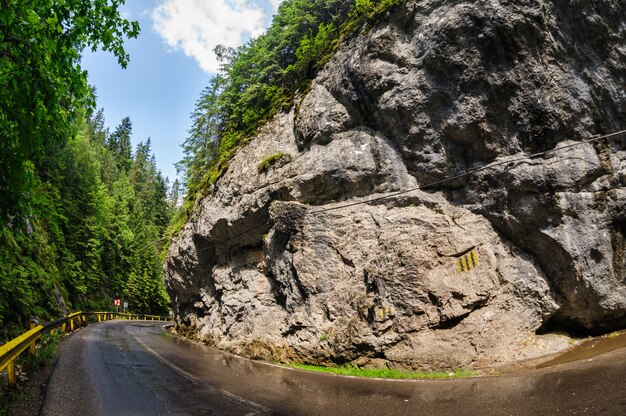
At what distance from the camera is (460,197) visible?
11.9m

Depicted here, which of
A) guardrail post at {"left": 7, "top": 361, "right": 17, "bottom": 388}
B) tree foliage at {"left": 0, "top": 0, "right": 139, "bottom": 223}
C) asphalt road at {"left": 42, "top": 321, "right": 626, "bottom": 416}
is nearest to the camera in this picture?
tree foliage at {"left": 0, "top": 0, "right": 139, "bottom": 223}

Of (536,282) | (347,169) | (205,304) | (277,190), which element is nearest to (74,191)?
(205,304)

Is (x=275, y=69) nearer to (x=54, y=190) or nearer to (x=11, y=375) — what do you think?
(x=11, y=375)

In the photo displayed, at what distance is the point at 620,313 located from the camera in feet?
32.3

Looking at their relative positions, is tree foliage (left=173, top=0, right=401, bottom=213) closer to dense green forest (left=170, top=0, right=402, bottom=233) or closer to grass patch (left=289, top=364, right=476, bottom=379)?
dense green forest (left=170, top=0, right=402, bottom=233)

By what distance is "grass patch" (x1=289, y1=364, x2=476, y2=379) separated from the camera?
28.9 ft

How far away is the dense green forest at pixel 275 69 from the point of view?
16.8 metres

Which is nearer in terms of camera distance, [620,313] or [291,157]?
[620,313]

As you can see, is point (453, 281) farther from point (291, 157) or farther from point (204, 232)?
point (204, 232)

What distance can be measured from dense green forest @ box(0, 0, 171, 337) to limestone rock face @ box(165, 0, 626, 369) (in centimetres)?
810

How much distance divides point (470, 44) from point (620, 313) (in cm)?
870

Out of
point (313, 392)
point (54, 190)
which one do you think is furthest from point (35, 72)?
point (54, 190)

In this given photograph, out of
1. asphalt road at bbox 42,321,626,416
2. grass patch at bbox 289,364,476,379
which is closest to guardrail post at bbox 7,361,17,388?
asphalt road at bbox 42,321,626,416

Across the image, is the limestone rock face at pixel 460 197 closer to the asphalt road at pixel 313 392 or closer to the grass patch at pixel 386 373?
the grass patch at pixel 386 373
